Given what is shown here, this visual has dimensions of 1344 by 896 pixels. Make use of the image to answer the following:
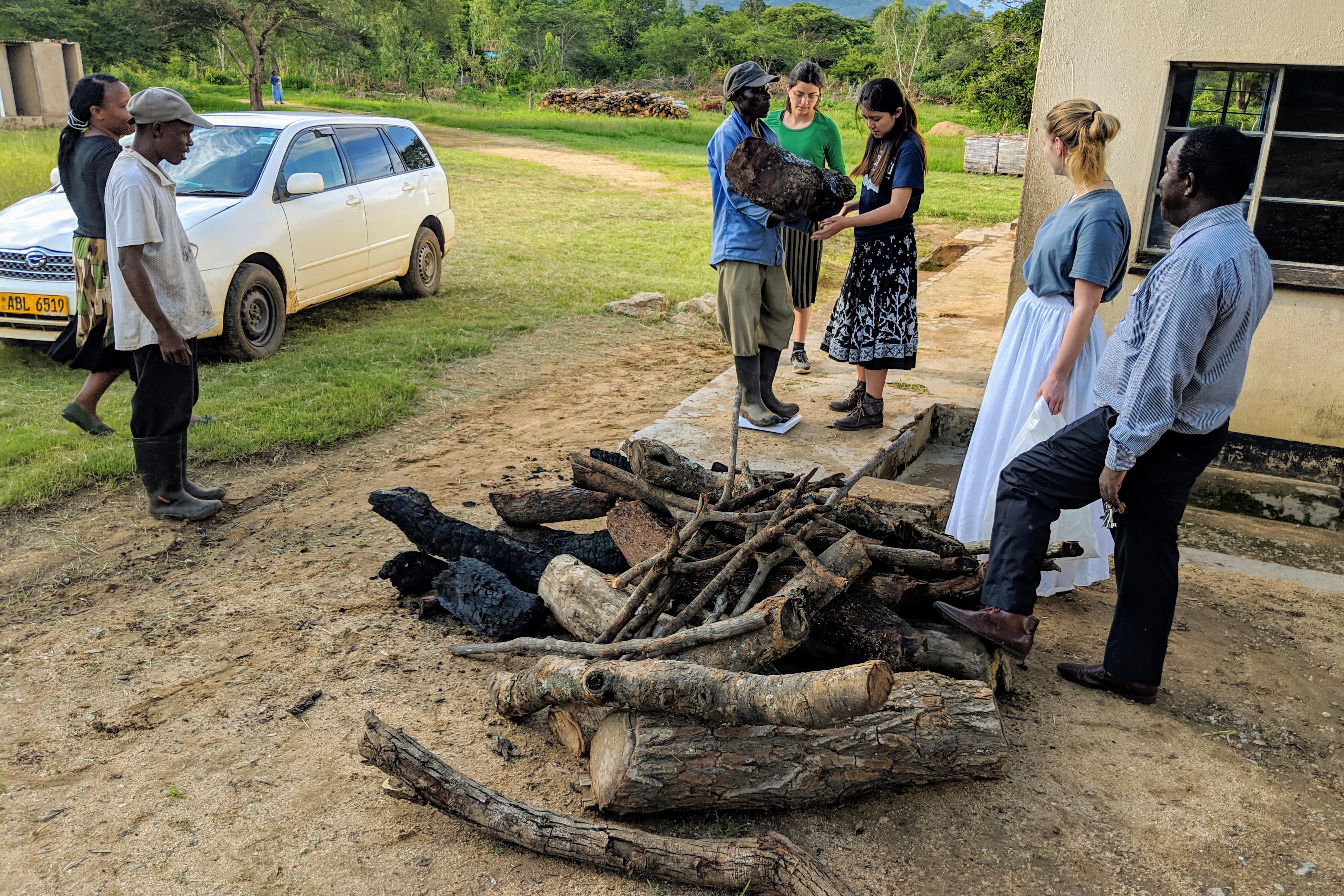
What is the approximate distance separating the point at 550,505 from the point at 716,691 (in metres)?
1.83

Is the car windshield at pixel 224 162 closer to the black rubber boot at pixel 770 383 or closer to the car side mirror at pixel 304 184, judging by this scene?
the car side mirror at pixel 304 184

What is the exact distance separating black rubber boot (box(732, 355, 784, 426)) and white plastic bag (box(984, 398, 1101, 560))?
174cm

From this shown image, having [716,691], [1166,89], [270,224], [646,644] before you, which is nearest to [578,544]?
[646,644]

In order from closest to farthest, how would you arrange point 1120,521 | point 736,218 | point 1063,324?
1. point 1120,521
2. point 1063,324
3. point 736,218

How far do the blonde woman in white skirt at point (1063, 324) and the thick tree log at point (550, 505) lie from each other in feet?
5.27

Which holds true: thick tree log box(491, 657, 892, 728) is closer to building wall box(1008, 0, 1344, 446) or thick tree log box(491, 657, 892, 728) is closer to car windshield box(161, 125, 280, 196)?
building wall box(1008, 0, 1344, 446)

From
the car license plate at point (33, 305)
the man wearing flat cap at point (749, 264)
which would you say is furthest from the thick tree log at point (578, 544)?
the car license plate at point (33, 305)

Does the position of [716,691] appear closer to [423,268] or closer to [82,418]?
[82,418]

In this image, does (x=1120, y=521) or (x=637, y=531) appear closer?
(x=1120, y=521)

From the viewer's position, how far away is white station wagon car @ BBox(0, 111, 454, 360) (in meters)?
6.75

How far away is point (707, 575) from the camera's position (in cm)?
343

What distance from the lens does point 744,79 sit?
4973mm

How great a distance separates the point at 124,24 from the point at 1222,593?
3457cm

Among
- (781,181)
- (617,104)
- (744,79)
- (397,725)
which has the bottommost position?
(397,725)
